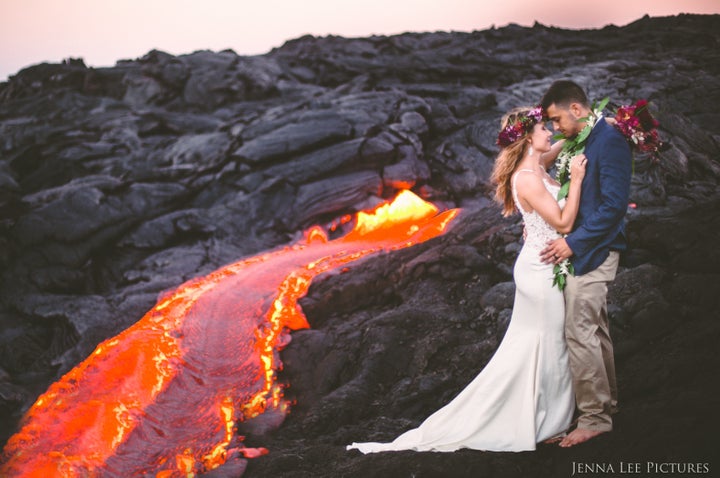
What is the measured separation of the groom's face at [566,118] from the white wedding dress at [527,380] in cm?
50

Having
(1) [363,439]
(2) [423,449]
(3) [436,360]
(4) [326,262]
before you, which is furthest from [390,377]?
(4) [326,262]

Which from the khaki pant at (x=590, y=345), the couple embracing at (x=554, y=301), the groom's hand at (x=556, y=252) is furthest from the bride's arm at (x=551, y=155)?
the khaki pant at (x=590, y=345)

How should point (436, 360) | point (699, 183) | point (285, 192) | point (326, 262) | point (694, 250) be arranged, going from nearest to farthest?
point (694, 250)
point (436, 360)
point (699, 183)
point (326, 262)
point (285, 192)

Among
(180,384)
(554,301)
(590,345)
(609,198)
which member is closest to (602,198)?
(609,198)

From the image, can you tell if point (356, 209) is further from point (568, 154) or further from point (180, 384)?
point (568, 154)

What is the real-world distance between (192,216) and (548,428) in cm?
1346

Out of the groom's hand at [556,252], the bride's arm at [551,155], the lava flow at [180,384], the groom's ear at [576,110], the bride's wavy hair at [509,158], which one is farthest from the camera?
the lava flow at [180,384]

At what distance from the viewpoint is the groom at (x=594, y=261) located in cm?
382

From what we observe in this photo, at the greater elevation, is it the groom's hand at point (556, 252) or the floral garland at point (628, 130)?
the floral garland at point (628, 130)

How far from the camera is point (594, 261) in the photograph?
388cm

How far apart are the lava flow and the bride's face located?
524cm

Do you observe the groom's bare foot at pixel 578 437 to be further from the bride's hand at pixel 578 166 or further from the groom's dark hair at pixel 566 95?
the groom's dark hair at pixel 566 95

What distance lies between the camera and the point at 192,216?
608 inches

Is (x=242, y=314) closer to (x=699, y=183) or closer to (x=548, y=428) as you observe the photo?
(x=548, y=428)
